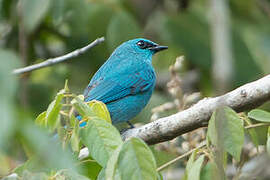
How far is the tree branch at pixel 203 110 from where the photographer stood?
9.47 feet

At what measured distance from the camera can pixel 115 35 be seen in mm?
4945

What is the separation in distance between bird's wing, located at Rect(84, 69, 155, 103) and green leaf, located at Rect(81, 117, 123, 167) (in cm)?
230

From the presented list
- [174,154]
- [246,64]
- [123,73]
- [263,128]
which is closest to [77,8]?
[123,73]

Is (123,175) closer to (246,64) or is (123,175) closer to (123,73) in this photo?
(123,73)

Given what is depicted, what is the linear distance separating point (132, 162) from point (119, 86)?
9.45ft

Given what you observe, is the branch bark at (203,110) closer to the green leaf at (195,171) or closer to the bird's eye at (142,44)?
the green leaf at (195,171)

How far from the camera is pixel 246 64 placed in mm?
5355

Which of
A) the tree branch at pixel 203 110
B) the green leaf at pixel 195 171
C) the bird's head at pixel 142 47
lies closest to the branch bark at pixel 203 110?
the tree branch at pixel 203 110

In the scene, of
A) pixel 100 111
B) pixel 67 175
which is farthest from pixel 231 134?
pixel 67 175

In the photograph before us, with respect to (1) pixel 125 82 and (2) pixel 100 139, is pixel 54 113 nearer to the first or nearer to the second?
(2) pixel 100 139

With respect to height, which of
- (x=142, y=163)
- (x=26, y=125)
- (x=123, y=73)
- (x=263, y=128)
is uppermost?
(x=26, y=125)

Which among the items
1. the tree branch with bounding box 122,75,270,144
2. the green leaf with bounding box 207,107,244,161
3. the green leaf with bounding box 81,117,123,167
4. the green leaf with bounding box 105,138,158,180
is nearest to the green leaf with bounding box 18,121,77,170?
the green leaf with bounding box 105,138,158,180

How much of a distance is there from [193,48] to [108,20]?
3.50 feet

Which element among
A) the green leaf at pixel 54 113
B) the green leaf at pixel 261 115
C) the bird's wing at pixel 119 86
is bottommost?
the bird's wing at pixel 119 86
